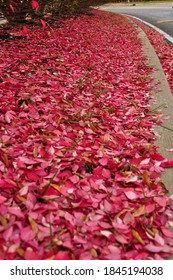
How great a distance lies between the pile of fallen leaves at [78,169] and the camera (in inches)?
70.6

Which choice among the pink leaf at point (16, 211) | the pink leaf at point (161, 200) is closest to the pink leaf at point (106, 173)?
the pink leaf at point (161, 200)

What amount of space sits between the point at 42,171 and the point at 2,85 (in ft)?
6.02

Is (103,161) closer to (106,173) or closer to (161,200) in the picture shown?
(106,173)

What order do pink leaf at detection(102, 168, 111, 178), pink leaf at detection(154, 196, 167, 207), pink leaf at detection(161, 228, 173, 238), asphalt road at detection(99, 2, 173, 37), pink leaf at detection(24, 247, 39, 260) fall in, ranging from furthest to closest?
1. asphalt road at detection(99, 2, 173, 37)
2. pink leaf at detection(102, 168, 111, 178)
3. pink leaf at detection(154, 196, 167, 207)
4. pink leaf at detection(161, 228, 173, 238)
5. pink leaf at detection(24, 247, 39, 260)

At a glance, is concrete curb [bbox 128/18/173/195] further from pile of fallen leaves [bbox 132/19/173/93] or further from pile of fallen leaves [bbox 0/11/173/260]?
pile of fallen leaves [bbox 132/19/173/93]

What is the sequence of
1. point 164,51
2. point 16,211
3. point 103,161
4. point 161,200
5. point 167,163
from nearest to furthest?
point 16,211
point 161,200
point 103,161
point 167,163
point 164,51

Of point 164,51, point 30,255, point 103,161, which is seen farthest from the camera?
point 164,51

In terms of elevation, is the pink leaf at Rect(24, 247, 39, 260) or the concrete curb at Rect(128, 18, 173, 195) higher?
the concrete curb at Rect(128, 18, 173, 195)

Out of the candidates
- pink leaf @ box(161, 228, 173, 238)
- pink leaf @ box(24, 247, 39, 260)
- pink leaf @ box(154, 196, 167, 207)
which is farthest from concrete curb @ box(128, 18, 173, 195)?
pink leaf @ box(24, 247, 39, 260)

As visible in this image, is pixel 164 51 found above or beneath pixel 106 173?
above

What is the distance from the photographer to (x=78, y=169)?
2.42 meters

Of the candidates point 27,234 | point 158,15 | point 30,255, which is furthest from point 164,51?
point 158,15

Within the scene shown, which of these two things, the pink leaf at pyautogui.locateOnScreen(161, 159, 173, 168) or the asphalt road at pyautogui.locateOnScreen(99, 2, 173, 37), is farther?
the asphalt road at pyautogui.locateOnScreen(99, 2, 173, 37)

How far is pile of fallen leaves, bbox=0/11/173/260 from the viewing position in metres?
1.79
